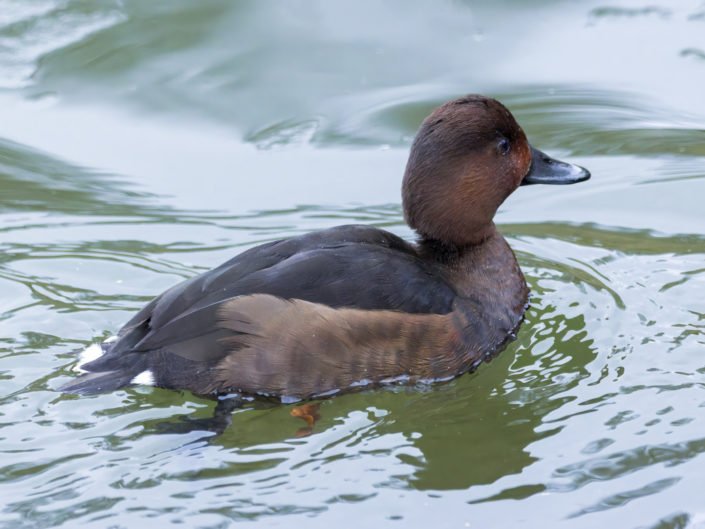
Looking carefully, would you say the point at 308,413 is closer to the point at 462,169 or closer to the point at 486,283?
the point at 486,283

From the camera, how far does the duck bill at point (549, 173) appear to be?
4.89 m

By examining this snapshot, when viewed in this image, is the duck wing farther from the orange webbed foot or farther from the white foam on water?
the orange webbed foot

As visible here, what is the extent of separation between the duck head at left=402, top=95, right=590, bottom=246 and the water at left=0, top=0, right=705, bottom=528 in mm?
566

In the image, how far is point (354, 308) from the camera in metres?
4.11

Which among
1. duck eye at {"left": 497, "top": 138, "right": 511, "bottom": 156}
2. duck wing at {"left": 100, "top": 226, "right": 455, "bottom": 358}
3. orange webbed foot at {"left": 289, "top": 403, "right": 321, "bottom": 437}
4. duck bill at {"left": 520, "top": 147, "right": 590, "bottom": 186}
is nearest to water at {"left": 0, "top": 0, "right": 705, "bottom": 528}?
orange webbed foot at {"left": 289, "top": 403, "right": 321, "bottom": 437}

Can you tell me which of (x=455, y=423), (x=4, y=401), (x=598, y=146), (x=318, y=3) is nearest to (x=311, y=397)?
(x=455, y=423)

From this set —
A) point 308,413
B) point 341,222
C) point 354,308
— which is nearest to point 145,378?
point 308,413

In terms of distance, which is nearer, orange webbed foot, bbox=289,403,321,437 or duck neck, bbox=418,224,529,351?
orange webbed foot, bbox=289,403,321,437

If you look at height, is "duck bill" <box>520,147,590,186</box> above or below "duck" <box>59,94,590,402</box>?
above

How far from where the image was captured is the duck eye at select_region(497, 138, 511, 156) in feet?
15.3

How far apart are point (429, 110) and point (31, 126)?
241 centimetres

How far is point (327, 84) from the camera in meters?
7.17

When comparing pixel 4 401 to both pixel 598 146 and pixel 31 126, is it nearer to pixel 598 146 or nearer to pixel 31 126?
pixel 31 126

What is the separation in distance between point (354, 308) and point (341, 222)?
70.0 inches
